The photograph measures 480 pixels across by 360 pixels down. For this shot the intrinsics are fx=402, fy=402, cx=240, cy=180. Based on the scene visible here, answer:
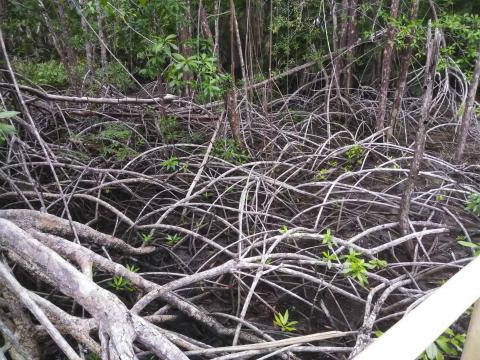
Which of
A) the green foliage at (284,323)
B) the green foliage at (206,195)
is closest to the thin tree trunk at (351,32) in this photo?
the green foliage at (206,195)

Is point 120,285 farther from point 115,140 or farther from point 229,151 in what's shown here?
point 115,140

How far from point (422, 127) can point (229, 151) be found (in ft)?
4.74

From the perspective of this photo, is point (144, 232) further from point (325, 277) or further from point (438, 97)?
point (438, 97)

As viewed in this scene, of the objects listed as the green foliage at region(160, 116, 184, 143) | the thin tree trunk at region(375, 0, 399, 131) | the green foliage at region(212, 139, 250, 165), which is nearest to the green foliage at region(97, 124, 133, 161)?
the green foliage at region(160, 116, 184, 143)

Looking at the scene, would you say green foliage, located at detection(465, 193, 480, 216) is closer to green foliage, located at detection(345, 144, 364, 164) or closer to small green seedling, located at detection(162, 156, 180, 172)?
green foliage, located at detection(345, 144, 364, 164)

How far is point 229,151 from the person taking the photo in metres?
3.06

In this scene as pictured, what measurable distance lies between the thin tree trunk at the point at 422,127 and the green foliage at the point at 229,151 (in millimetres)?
1234

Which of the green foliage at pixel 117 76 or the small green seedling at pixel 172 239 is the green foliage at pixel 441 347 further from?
the green foliage at pixel 117 76

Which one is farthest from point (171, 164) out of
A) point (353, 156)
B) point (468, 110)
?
point (468, 110)

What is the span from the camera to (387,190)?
290cm

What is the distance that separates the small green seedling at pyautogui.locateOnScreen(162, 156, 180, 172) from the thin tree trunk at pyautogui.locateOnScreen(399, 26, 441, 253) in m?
1.60

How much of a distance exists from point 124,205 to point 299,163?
54.3 inches

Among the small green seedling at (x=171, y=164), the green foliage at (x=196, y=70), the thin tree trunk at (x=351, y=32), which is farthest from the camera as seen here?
the thin tree trunk at (x=351, y=32)

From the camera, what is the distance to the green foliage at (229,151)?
3.07 m
